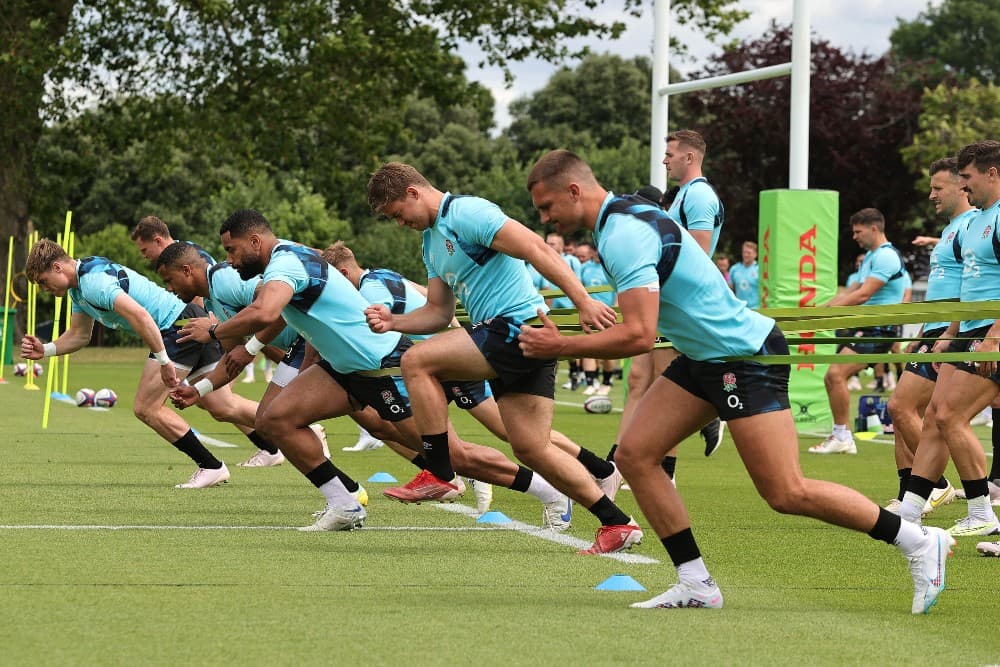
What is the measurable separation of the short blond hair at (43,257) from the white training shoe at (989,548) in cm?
642

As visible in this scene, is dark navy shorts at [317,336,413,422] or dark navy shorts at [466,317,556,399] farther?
dark navy shorts at [317,336,413,422]

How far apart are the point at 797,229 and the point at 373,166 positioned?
21.0 meters

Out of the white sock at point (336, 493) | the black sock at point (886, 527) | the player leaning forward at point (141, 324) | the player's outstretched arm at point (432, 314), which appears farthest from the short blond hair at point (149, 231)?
the black sock at point (886, 527)

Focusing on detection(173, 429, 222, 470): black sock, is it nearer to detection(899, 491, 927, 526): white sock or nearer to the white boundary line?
the white boundary line

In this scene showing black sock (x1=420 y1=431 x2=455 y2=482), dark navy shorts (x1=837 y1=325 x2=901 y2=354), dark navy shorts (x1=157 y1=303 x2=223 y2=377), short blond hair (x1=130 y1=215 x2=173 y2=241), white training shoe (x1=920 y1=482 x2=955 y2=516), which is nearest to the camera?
black sock (x1=420 y1=431 x2=455 y2=482)

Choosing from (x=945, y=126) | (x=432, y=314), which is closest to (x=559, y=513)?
(x=432, y=314)

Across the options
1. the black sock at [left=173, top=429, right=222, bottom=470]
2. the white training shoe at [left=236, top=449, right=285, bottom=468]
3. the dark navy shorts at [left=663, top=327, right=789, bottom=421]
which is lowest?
the white training shoe at [left=236, top=449, right=285, bottom=468]

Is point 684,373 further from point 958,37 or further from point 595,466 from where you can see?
point 958,37

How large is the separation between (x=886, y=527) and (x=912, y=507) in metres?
2.76

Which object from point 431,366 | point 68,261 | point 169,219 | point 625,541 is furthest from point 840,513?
point 169,219

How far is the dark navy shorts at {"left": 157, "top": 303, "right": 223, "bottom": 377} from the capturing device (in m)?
12.1

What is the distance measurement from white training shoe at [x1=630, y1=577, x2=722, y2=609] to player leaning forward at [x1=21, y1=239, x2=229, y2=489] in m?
5.01

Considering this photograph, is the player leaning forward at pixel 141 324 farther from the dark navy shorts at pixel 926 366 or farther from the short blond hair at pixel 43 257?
the dark navy shorts at pixel 926 366

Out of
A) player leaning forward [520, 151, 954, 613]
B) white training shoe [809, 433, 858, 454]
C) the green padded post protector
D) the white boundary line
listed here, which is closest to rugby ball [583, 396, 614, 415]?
the green padded post protector
